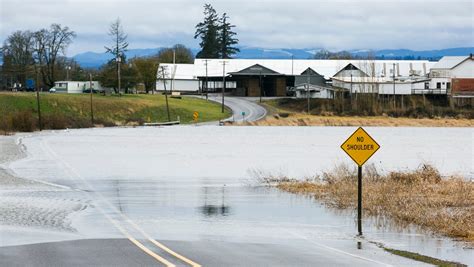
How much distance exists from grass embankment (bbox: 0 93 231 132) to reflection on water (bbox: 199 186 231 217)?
3058 inches

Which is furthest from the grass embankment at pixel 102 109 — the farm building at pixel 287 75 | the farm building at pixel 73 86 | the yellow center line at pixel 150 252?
the yellow center line at pixel 150 252

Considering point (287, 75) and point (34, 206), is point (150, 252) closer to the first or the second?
point (34, 206)

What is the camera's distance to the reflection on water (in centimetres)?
2275

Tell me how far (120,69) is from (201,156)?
9860 centimetres

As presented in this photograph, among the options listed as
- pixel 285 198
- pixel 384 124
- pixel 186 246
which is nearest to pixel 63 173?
pixel 285 198

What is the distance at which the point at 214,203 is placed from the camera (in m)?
25.3

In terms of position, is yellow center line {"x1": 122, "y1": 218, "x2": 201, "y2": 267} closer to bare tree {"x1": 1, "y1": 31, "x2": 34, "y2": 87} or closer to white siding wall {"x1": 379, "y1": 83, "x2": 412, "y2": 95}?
white siding wall {"x1": 379, "y1": 83, "x2": 412, "y2": 95}

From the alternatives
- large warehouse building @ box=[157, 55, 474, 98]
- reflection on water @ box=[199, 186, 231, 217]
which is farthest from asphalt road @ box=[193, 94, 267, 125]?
reflection on water @ box=[199, 186, 231, 217]

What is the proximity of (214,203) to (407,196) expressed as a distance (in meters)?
6.08

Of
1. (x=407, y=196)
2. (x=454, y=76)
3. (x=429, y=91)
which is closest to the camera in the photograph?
(x=407, y=196)

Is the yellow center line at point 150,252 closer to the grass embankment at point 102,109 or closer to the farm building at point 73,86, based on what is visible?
the grass embankment at point 102,109

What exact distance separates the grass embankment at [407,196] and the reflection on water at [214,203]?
2759 mm

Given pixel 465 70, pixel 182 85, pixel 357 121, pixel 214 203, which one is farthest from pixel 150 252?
pixel 182 85

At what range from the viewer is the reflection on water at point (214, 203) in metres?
22.7
